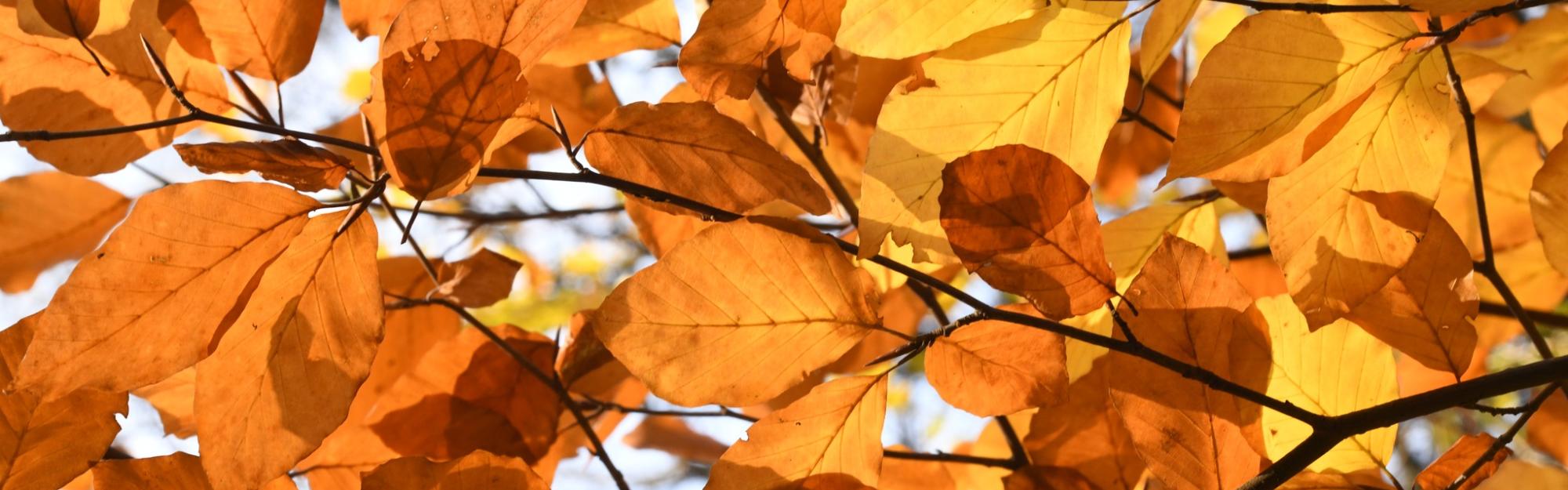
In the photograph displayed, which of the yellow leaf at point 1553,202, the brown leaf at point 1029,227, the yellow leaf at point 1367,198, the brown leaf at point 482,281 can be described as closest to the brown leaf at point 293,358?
the brown leaf at point 482,281

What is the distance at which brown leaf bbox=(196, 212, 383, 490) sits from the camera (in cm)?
40

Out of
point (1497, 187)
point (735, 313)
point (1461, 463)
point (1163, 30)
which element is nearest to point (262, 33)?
point (735, 313)

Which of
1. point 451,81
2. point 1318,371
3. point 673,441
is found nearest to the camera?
point 451,81

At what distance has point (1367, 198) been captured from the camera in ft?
1.34

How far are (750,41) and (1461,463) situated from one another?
35 centimetres

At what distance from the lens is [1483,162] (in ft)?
1.98

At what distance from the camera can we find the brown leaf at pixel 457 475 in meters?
0.43

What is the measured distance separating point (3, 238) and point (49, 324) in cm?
25

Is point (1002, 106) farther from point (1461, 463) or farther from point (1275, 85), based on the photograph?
point (1461, 463)

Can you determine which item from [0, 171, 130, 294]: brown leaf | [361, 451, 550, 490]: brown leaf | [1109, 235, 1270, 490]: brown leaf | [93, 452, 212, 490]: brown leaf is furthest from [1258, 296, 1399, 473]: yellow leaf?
[0, 171, 130, 294]: brown leaf

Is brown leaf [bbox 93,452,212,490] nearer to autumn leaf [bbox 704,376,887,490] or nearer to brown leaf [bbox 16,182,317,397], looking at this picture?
brown leaf [bbox 16,182,317,397]

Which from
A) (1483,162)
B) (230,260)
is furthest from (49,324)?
(1483,162)

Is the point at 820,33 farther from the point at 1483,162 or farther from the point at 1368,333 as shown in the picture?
the point at 1483,162

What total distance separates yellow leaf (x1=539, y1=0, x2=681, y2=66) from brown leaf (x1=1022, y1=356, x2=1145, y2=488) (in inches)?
11.4
